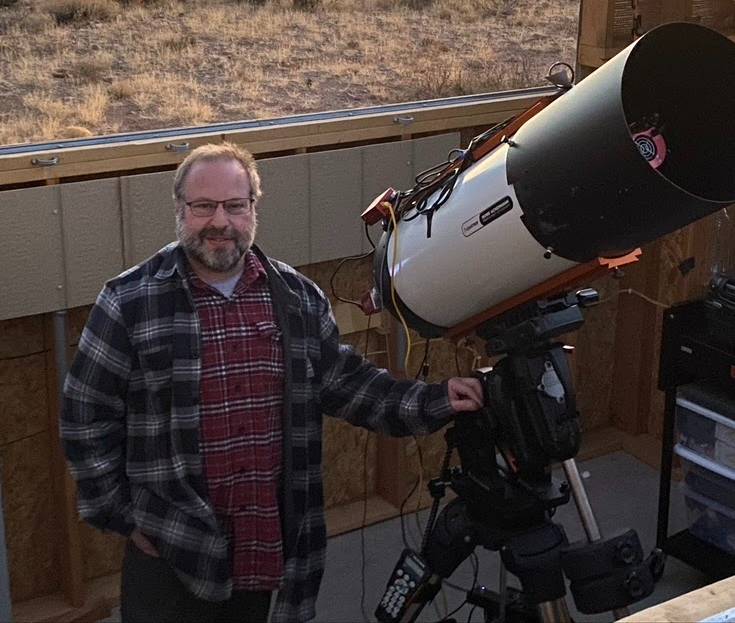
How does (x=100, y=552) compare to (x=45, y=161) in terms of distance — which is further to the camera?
(x=100, y=552)

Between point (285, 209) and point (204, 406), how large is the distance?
1.17 metres

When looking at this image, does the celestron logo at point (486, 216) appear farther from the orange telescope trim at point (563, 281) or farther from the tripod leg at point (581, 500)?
the tripod leg at point (581, 500)

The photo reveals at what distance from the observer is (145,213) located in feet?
10.2

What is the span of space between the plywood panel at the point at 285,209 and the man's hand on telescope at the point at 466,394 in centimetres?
111

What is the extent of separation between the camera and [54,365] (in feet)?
10.3

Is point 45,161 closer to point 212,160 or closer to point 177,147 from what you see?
point 177,147

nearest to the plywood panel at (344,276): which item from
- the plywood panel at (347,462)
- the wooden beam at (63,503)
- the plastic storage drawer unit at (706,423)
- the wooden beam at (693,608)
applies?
the plywood panel at (347,462)

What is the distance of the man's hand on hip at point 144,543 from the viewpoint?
2369mm

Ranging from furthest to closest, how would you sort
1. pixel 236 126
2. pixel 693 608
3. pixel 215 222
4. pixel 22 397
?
pixel 236 126, pixel 22 397, pixel 215 222, pixel 693 608

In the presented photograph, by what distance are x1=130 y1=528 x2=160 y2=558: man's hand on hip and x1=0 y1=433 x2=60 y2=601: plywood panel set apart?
0.97m

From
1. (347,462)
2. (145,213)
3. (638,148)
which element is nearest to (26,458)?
(145,213)

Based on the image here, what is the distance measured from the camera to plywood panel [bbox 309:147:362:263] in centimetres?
340

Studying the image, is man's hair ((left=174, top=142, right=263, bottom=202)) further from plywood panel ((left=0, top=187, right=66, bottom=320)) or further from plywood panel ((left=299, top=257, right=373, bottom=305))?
plywood panel ((left=299, top=257, right=373, bottom=305))

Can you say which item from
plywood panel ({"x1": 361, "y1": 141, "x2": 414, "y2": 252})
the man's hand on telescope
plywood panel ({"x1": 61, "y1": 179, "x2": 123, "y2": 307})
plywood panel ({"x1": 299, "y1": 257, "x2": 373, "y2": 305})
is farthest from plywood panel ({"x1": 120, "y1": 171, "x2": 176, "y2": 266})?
the man's hand on telescope
